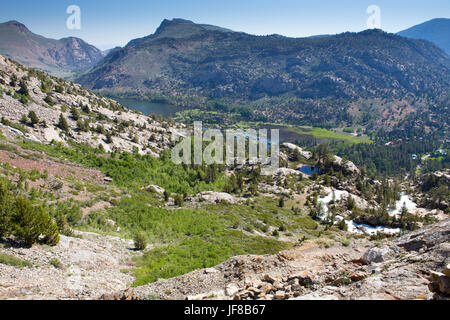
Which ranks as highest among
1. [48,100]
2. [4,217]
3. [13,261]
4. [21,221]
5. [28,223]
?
[48,100]

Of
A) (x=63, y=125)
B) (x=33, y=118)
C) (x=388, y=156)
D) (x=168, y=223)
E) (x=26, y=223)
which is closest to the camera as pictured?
Answer: (x=26, y=223)

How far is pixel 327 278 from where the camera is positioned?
42.4ft

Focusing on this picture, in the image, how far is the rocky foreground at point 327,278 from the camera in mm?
10172

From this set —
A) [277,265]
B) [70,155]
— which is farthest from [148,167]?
[277,265]

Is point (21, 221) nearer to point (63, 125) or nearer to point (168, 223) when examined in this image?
point (168, 223)

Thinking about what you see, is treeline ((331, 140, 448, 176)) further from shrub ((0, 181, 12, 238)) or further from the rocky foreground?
shrub ((0, 181, 12, 238))

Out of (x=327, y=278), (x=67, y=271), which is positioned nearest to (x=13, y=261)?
(x=67, y=271)

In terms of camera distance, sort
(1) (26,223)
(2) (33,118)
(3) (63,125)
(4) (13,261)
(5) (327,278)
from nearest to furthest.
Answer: (5) (327,278) → (4) (13,261) → (1) (26,223) → (2) (33,118) → (3) (63,125)

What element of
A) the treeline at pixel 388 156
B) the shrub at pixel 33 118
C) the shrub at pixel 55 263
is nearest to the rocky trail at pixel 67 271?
the shrub at pixel 55 263

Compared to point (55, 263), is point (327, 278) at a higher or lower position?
higher

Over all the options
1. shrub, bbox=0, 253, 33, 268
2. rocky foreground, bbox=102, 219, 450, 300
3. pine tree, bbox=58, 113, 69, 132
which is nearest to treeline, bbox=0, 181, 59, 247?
shrub, bbox=0, 253, 33, 268
